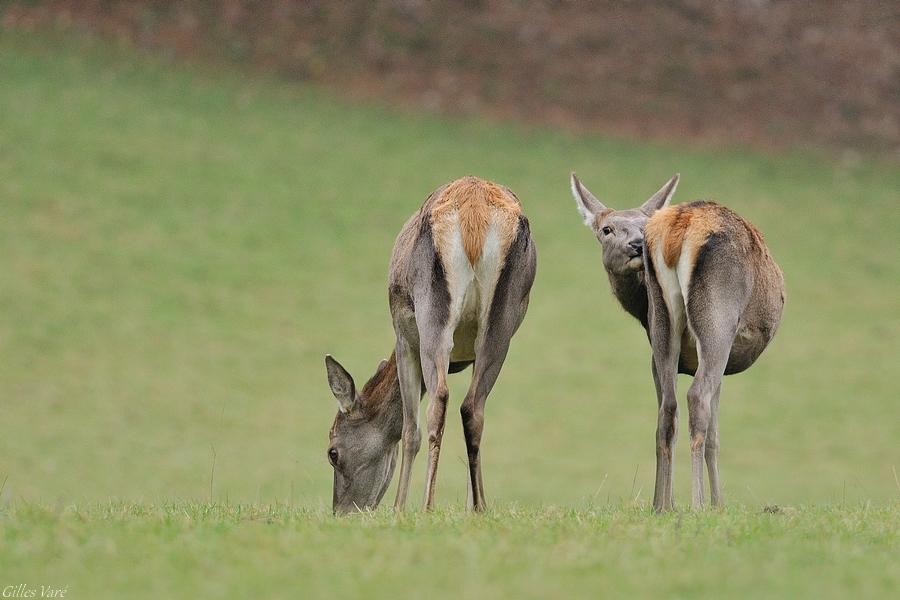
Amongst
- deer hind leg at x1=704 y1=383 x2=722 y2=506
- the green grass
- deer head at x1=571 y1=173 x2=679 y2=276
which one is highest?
deer head at x1=571 y1=173 x2=679 y2=276

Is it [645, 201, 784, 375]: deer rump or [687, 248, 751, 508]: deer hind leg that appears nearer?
[687, 248, 751, 508]: deer hind leg

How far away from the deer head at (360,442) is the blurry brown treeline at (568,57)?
22.2 meters

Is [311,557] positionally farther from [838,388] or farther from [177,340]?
[838,388]

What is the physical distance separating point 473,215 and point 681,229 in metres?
1.38

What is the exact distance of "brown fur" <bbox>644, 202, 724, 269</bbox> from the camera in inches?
336

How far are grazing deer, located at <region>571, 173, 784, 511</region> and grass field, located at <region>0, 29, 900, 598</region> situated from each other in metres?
1.04

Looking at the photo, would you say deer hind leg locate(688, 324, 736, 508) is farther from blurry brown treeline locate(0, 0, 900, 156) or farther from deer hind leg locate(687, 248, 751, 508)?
blurry brown treeline locate(0, 0, 900, 156)

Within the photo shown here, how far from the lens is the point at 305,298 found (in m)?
24.4

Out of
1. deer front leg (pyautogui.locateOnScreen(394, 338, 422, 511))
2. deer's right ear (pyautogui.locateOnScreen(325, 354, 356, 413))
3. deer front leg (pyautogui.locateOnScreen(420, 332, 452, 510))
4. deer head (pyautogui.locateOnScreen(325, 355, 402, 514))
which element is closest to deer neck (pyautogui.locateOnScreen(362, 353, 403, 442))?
deer head (pyautogui.locateOnScreen(325, 355, 402, 514))

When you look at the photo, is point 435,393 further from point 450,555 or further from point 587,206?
point 587,206

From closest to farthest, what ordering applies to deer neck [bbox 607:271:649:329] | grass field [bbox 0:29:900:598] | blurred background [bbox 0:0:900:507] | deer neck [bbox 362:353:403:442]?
deer neck [bbox 607:271:649:329]
deer neck [bbox 362:353:403:442]
grass field [bbox 0:29:900:598]
blurred background [bbox 0:0:900:507]

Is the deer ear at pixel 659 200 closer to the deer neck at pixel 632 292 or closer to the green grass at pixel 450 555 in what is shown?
the deer neck at pixel 632 292

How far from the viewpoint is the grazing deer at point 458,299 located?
8.60 meters

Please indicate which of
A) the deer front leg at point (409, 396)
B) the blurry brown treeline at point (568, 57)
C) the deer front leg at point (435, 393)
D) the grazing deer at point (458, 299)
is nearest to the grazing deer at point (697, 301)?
the grazing deer at point (458, 299)
